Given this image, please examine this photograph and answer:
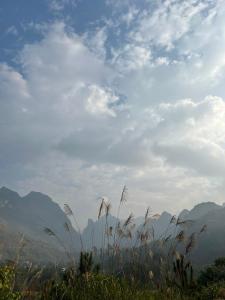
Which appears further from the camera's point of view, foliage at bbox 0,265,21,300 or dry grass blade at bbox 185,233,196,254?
dry grass blade at bbox 185,233,196,254

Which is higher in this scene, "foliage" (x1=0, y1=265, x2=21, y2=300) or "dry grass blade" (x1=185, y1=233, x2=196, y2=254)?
"dry grass blade" (x1=185, y1=233, x2=196, y2=254)

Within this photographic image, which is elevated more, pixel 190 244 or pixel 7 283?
pixel 190 244

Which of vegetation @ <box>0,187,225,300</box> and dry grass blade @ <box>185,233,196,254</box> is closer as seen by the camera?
vegetation @ <box>0,187,225,300</box>

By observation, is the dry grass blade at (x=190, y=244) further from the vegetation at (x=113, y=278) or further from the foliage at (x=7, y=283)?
the foliage at (x=7, y=283)

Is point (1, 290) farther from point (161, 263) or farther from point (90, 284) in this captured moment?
point (161, 263)

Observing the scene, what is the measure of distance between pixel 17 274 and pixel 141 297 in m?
3.00

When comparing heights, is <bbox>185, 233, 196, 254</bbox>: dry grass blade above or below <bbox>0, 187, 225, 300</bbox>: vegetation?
above

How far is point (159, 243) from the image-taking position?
46.5ft

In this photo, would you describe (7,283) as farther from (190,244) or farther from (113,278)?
(190,244)

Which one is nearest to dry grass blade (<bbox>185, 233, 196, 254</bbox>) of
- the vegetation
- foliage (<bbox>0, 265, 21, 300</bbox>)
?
the vegetation

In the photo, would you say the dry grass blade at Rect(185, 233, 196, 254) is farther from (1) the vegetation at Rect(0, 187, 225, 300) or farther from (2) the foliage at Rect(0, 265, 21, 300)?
(2) the foliage at Rect(0, 265, 21, 300)

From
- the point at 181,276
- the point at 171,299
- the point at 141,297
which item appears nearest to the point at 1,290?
the point at 141,297

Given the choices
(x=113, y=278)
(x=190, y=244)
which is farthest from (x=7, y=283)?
(x=190, y=244)

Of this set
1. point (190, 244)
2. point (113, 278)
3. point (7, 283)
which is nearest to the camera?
point (7, 283)
